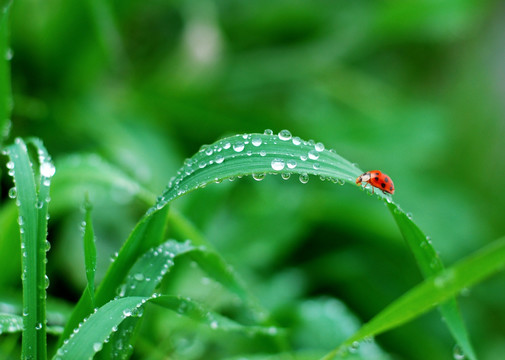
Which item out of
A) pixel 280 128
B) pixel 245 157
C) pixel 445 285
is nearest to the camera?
pixel 445 285

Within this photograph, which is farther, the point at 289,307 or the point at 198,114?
the point at 198,114

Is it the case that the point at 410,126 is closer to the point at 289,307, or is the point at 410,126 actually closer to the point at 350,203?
the point at 350,203

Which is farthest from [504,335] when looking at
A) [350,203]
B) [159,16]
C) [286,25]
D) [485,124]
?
[159,16]

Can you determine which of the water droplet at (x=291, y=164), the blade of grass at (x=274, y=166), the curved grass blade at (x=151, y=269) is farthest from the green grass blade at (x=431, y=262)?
the curved grass blade at (x=151, y=269)

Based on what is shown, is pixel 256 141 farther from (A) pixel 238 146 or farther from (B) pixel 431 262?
(B) pixel 431 262

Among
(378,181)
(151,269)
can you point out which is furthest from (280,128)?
(151,269)
